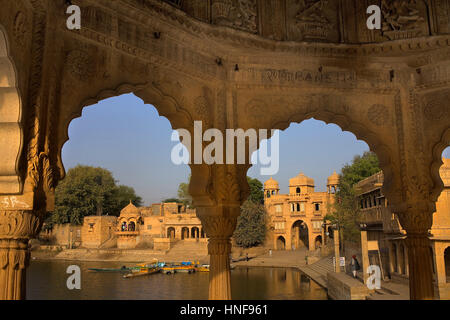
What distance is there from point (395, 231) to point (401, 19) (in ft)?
40.0

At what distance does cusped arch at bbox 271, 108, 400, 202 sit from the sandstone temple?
2 centimetres

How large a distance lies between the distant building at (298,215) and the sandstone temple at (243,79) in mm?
32777

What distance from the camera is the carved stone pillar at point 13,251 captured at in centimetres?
336

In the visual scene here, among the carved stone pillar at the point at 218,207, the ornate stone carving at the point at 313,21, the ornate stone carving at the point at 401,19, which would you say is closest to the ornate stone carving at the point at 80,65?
the carved stone pillar at the point at 218,207

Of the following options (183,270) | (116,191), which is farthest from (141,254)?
(116,191)

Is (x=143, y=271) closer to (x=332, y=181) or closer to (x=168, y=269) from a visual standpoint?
(x=168, y=269)

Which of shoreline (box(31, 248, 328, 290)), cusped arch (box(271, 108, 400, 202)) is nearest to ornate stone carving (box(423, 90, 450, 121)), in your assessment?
cusped arch (box(271, 108, 400, 202))

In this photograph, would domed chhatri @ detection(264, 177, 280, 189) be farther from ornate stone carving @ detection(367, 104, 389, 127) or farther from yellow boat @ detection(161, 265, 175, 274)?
ornate stone carving @ detection(367, 104, 389, 127)

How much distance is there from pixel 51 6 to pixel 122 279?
85.3ft

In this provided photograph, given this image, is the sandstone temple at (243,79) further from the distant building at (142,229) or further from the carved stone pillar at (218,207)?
the distant building at (142,229)

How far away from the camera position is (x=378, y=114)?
240 inches

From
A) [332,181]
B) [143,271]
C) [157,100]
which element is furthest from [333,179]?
[157,100]

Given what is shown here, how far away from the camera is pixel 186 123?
529 cm
